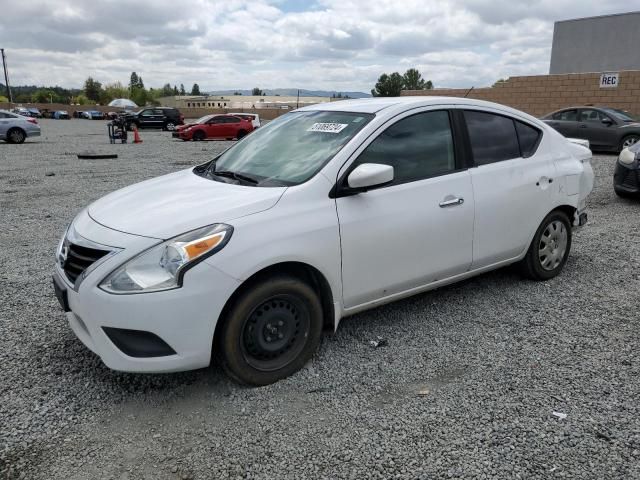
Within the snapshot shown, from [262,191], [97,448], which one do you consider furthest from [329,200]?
[97,448]

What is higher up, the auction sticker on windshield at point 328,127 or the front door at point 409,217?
the auction sticker on windshield at point 328,127

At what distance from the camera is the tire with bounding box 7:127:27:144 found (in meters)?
21.2

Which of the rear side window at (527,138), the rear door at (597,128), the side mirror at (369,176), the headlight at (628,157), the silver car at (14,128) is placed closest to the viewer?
the side mirror at (369,176)

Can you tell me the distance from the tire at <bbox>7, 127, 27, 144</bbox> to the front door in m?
22.1

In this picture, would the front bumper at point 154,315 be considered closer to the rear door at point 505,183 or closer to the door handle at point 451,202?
the door handle at point 451,202

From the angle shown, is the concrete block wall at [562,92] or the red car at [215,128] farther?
→ the red car at [215,128]

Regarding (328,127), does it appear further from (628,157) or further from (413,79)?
(413,79)

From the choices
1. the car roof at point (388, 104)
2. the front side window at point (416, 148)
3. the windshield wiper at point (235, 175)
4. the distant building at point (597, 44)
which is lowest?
the windshield wiper at point (235, 175)

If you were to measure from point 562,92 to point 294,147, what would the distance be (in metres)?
27.0

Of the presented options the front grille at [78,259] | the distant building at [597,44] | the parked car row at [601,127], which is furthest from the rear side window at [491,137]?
the distant building at [597,44]

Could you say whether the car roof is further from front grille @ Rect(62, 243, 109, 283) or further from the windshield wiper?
front grille @ Rect(62, 243, 109, 283)

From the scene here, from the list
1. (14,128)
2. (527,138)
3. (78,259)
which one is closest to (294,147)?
(78,259)

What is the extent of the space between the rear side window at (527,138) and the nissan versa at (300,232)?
0.02 meters

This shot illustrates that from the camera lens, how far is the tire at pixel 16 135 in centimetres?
2125
